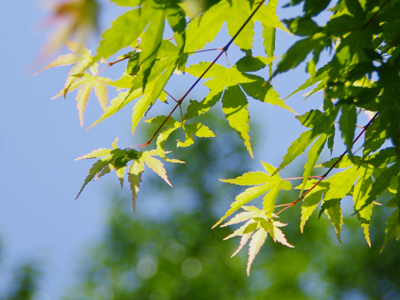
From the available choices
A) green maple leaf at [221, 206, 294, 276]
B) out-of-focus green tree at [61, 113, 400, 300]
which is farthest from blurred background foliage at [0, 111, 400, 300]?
green maple leaf at [221, 206, 294, 276]

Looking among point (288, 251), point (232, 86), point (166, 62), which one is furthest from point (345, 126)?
point (288, 251)

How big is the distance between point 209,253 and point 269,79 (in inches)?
511

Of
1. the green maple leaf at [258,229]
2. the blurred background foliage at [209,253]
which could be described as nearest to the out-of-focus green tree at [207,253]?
the blurred background foliage at [209,253]

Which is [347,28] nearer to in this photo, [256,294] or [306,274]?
[256,294]

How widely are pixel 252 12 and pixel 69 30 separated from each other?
81 cm

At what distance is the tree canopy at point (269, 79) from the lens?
815 millimetres

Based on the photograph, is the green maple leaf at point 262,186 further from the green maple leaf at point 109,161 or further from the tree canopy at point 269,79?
the green maple leaf at point 109,161

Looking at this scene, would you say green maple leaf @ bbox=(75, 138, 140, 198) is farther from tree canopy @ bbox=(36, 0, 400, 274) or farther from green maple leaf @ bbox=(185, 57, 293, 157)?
green maple leaf @ bbox=(185, 57, 293, 157)

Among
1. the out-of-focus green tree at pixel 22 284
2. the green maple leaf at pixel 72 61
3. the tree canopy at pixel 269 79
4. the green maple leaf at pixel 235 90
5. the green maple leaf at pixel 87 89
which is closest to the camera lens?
the tree canopy at pixel 269 79

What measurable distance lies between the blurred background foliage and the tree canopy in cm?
1086

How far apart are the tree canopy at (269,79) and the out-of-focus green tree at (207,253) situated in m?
10.9

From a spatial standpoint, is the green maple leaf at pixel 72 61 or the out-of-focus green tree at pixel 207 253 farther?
the out-of-focus green tree at pixel 207 253

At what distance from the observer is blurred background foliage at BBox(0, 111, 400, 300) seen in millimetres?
11719

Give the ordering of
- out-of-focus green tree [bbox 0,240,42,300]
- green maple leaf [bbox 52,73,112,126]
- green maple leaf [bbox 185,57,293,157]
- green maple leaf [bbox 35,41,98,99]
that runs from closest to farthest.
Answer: green maple leaf [bbox 185,57,293,157]
green maple leaf [bbox 35,41,98,99]
green maple leaf [bbox 52,73,112,126]
out-of-focus green tree [bbox 0,240,42,300]
